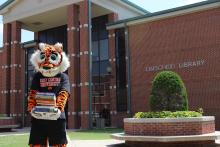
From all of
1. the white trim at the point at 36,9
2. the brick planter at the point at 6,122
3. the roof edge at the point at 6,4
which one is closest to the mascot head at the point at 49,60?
the brick planter at the point at 6,122

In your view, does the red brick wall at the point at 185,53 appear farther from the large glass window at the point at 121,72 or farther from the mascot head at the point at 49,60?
the mascot head at the point at 49,60

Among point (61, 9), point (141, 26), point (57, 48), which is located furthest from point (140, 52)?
point (57, 48)

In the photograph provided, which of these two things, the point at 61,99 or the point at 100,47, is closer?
the point at 61,99

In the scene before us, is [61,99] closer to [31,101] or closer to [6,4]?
[31,101]

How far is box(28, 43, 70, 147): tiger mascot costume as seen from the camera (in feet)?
24.3

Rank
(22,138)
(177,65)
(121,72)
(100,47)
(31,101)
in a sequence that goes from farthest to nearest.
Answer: (100,47), (121,72), (177,65), (22,138), (31,101)

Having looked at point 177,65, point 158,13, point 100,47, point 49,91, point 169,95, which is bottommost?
point 169,95

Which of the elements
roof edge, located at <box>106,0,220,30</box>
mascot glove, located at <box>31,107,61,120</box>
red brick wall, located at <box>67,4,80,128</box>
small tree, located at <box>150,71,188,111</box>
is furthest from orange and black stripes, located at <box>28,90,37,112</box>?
red brick wall, located at <box>67,4,80,128</box>

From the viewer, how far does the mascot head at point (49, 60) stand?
7.64 metres

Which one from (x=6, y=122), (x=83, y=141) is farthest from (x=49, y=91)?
(x=6, y=122)

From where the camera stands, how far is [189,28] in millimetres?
25875

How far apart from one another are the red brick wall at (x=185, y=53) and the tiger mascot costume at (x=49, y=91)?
715 inches

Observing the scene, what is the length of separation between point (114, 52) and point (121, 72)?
1758 millimetres

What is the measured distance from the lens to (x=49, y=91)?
7578 mm
